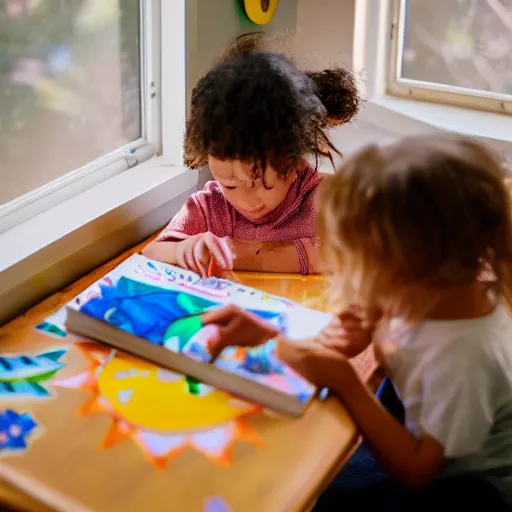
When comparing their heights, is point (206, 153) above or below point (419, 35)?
below

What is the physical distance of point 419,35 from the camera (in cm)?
158

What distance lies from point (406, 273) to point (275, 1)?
84 cm

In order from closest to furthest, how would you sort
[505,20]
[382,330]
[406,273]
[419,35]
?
[406,273] → [382,330] → [505,20] → [419,35]

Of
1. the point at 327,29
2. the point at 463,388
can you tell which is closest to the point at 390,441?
the point at 463,388

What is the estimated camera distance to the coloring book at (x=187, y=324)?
844 mm

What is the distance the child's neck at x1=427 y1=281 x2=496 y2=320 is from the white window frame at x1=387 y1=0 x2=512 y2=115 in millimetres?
814

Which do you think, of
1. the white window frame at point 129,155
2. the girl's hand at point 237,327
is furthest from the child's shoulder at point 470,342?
the white window frame at point 129,155

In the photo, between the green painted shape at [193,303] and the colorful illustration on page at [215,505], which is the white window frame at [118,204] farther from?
the colorful illustration on page at [215,505]

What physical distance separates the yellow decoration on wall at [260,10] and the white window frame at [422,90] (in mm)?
289

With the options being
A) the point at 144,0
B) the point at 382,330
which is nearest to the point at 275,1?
the point at 144,0

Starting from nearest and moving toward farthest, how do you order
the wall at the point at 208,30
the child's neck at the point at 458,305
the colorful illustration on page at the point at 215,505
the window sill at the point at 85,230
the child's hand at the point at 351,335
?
the colorful illustration on page at the point at 215,505
the child's neck at the point at 458,305
the child's hand at the point at 351,335
the window sill at the point at 85,230
the wall at the point at 208,30

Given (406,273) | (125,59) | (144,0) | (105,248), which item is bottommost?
(105,248)

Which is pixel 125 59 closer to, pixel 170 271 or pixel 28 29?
pixel 28 29

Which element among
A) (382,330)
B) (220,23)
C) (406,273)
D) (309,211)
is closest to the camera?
(406,273)
